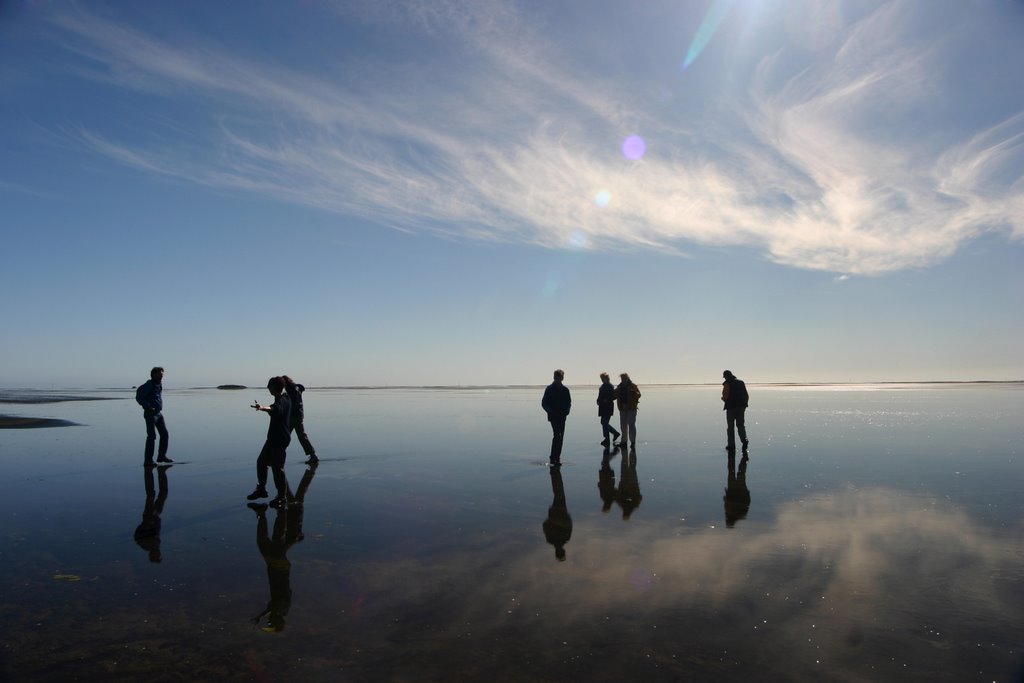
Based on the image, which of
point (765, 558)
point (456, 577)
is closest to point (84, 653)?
point (456, 577)

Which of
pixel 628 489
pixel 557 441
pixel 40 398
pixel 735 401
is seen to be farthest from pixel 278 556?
pixel 40 398

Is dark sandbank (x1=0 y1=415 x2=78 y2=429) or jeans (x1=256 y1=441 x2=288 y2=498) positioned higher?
jeans (x1=256 y1=441 x2=288 y2=498)

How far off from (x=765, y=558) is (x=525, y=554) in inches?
110

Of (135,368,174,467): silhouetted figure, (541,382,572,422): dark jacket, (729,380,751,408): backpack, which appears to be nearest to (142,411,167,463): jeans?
(135,368,174,467): silhouetted figure

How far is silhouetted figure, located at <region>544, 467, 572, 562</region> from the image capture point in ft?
23.8

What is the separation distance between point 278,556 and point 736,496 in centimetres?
750

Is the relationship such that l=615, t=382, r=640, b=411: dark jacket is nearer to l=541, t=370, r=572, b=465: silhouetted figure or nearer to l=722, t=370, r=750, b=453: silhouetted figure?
l=722, t=370, r=750, b=453: silhouetted figure

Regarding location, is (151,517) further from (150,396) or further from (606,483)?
(606,483)

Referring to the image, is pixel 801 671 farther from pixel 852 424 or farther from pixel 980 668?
pixel 852 424

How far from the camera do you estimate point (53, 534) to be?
7.71 m

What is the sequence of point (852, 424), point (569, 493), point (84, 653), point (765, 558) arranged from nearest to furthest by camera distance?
point (84, 653) → point (765, 558) → point (569, 493) → point (852, 424)

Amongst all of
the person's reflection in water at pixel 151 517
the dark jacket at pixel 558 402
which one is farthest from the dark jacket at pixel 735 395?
the person's reflection in water at pixel 151 517

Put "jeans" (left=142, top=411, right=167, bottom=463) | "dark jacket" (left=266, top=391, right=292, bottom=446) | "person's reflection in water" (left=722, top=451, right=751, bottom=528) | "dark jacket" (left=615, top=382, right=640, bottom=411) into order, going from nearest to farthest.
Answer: "person's reflection in water" (left=722, top=451, right=751, bottom=528), "dark jacket" (left=266, top=391, right=292, bottom=446), "jeans" (left=142, top=411, right=167, bottom=463), "dark jacket" (left=615, top=382, right=640, bottom=411)

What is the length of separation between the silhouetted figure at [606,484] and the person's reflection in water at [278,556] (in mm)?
4733
